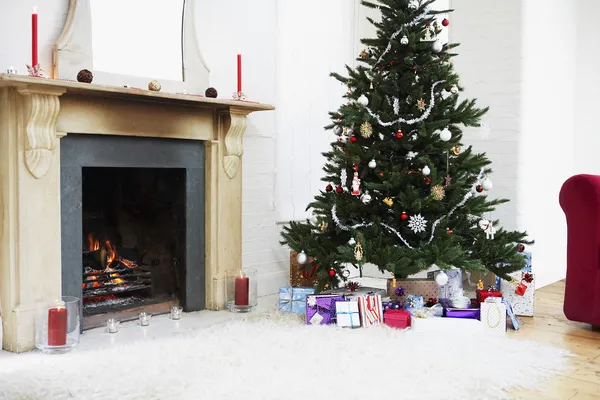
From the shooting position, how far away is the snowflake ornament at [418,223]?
3.30 metres

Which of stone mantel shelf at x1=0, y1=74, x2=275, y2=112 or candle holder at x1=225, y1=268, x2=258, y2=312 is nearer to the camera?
stone mantel shelf at x1=0, y1=74, x2=275, y2=112

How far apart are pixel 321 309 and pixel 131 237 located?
1.08 m

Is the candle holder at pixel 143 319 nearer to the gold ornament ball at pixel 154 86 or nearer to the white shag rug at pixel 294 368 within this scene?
the white shag rug at pixel 294 368

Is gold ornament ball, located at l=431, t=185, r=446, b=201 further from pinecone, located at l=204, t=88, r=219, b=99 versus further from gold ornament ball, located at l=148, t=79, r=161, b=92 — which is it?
gold ornament ball, located at l=148, t=79, r=161, b=92

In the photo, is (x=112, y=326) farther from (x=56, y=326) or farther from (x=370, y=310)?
(x=370, y=310)

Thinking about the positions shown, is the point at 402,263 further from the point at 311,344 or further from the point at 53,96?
the point at 53,96

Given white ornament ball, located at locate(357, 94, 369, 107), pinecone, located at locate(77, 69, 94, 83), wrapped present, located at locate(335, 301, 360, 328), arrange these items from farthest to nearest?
1. white ornament ball, located at locate(357, 94, 369, 107)
2. wrapped present, located at locate(335, 301, 360, 328)
3. pinecone, located at locate(77, 69, 94, 83)

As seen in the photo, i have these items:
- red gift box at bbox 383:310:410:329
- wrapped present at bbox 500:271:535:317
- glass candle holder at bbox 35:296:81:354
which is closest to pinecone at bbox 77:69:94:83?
glass candle holder at bbox 35:296:81:354

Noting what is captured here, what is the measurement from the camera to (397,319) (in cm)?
315

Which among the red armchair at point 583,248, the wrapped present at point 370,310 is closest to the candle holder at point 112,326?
the wrapped present at point 370,310

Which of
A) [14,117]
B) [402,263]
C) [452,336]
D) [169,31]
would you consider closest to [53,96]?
[14,117]

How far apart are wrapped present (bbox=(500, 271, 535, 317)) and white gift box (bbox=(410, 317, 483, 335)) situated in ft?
1.75

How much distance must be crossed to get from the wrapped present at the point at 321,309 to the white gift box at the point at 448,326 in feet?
1.29

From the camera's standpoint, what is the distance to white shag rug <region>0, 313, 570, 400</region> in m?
2.22
